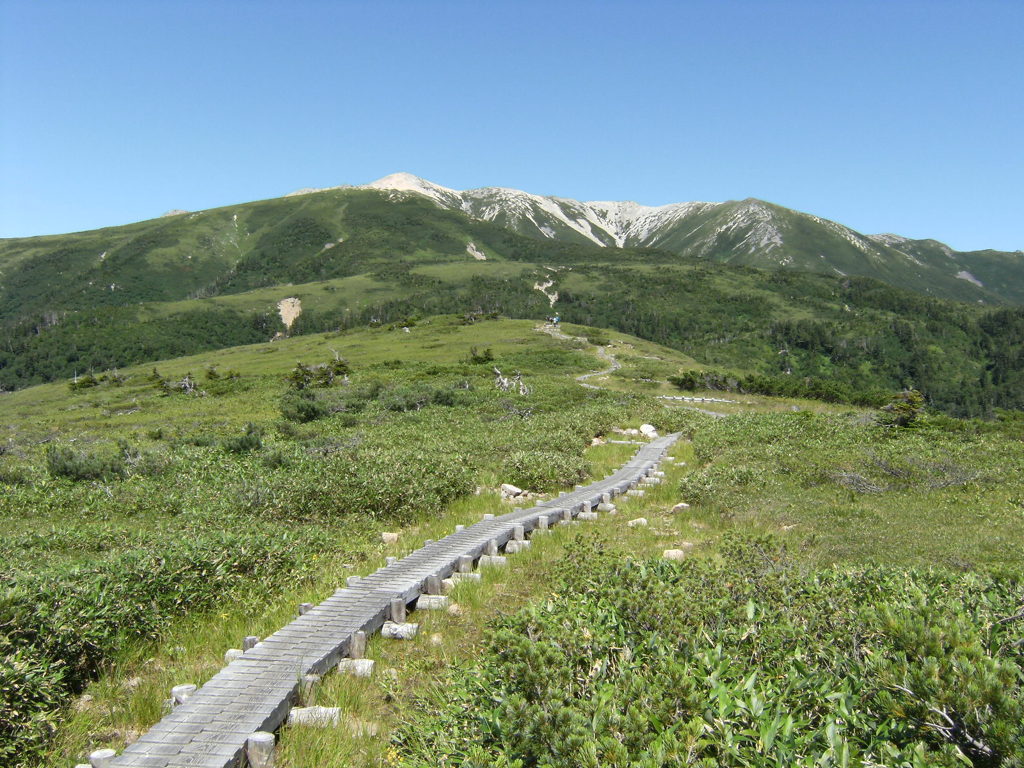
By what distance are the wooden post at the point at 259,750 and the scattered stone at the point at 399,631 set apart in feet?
9.72

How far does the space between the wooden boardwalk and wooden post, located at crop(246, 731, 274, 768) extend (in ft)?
0.26

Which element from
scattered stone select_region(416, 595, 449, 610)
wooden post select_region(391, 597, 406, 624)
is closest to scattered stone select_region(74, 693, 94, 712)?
wooden post select_region(391, 597, 406, 624)

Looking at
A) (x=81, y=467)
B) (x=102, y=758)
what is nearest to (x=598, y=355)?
(x=81, y=467)

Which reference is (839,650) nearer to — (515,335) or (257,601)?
(257,601)

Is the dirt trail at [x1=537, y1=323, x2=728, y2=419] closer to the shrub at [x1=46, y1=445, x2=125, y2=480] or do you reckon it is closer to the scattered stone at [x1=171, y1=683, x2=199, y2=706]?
the shrub at [x1=46, y1=445, x2=125, y2=480]

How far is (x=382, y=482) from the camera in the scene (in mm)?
16766

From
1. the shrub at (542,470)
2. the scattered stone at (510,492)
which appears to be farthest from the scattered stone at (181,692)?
the shrub at (542,470)

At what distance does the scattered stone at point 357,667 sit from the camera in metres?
7.71

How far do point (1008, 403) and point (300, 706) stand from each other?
203296 millimetres

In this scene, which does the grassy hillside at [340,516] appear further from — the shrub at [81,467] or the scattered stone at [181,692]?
the scattered stone at [181,692]

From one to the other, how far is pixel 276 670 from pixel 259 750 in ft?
4.67

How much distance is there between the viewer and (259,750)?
19.5ft

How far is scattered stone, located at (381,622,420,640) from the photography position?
8883 mm

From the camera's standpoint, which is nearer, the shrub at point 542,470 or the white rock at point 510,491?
the white rock at point 510,491
